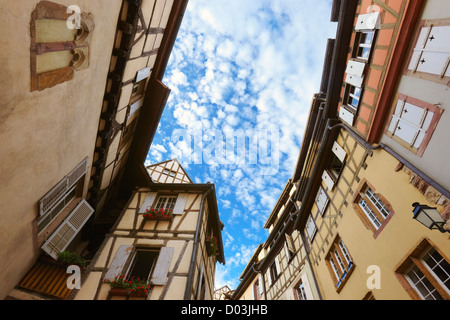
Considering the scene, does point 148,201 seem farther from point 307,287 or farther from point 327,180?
point 327,180

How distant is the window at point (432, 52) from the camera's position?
419 centimetres

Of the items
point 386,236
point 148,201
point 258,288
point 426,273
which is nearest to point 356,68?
point 386,236

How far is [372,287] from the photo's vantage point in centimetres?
562

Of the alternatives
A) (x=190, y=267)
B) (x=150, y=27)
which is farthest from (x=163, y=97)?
(x=190, y=267)

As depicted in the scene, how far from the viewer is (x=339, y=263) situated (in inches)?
297

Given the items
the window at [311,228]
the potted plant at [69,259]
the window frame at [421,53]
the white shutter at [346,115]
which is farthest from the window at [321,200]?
the potted plant at [69,259]

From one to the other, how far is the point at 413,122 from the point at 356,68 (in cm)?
322

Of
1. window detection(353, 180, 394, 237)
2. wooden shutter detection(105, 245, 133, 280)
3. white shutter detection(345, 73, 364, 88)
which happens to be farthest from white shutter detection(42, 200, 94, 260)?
white shutter detection(345, 73, 364, 88)

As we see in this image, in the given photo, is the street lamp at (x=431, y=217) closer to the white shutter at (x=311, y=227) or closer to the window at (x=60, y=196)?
the white shutter at (x=311, y=227)

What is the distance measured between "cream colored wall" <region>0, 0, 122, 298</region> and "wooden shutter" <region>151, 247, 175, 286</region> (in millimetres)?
3466

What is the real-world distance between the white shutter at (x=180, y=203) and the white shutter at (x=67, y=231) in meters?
3.14

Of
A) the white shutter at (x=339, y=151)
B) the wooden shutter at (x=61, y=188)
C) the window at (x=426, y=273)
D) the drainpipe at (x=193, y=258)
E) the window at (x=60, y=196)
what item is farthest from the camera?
the white shutter at (x=339, y=151)

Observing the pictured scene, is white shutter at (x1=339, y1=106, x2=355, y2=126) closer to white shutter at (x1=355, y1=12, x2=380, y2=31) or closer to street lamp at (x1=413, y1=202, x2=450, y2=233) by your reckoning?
white shutter at (x1=355, y1=12, x2=380, y2=31)

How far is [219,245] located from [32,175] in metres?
9.66
